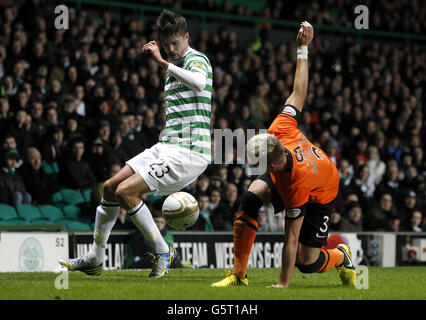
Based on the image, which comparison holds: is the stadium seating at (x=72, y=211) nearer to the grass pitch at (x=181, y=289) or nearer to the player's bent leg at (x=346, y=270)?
the grass pitch at (x=181, y=289)

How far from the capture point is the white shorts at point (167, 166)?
6.91m

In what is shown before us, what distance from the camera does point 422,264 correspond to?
13.1 metres

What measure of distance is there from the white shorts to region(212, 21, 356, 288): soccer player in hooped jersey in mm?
592

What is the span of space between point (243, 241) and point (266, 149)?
110 centimetres

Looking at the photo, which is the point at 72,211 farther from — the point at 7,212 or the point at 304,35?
the point at 304,35

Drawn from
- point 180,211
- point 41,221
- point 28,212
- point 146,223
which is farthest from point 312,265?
point 28,212

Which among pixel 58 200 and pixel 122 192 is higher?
pixel 122 192

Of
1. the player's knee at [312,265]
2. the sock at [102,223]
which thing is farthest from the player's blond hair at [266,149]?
the sock at [102,223]

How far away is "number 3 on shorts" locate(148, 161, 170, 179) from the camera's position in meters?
6.91

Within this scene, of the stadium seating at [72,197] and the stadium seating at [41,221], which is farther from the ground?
the stadium seating at [72,197]

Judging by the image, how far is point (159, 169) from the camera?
692cm

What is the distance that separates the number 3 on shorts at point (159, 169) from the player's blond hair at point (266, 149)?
1.06 meters

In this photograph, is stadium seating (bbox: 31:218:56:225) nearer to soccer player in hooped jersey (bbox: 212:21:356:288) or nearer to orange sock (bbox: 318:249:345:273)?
soccer player in hooped jersey (bbox: 212:21:356:288)

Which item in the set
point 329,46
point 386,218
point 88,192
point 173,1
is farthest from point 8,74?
point 329,46
